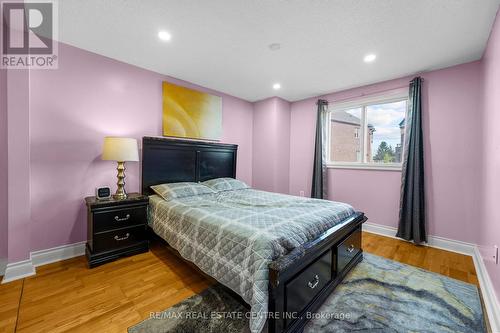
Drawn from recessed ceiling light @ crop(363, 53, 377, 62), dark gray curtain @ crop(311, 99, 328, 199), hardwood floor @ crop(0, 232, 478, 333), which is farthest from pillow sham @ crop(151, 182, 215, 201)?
recessed ceiling light @ crop(363, 53, 377, 62)

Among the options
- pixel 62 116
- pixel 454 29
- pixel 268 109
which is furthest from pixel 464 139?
pixel 62 116

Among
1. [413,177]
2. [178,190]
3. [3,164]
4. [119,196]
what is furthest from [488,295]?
[3,164]

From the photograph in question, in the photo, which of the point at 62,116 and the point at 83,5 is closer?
the point at 83,5

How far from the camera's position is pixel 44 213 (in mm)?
2277

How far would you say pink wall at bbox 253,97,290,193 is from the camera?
163 inches

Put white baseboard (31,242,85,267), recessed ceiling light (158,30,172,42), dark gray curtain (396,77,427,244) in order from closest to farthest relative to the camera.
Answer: recessed ceiling light (158,30,172,42), white baseboard (31,242,85,267), dark gray curtain (396,77,427,244)

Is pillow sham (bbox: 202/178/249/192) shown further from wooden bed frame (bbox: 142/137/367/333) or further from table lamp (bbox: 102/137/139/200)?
table lamp (bbox: 102/137/139/200)

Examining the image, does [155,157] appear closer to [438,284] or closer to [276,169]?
[276,169]

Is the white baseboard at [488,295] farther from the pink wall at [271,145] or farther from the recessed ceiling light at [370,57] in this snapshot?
the pink wall at [271,145]

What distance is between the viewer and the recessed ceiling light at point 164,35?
6.95 feet

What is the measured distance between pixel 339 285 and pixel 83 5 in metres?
3.34

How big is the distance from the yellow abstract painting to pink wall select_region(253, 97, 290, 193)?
37.3 inches

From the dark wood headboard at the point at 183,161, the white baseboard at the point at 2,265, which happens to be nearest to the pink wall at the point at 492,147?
the dark wood headboard at the point at 183,161

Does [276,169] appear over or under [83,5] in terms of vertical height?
under
